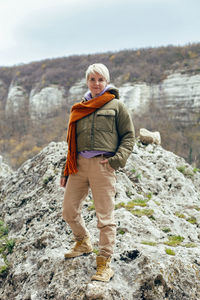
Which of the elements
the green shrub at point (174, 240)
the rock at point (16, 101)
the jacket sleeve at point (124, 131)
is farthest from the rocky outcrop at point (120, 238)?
the rock at point (16, 101)

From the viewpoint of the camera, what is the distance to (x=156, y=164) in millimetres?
8367

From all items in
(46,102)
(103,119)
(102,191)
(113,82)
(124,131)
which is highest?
(103,119)

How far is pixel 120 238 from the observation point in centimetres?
416

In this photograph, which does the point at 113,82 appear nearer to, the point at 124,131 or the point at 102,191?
the point at 124,131

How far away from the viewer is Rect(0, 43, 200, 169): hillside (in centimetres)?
4800

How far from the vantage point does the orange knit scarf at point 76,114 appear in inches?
124

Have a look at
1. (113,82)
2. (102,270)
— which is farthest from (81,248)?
(113,82)

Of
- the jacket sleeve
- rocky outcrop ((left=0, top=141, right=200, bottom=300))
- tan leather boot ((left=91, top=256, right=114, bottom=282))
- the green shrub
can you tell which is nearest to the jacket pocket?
the jacket sleeve

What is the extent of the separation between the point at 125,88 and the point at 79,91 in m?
12.7

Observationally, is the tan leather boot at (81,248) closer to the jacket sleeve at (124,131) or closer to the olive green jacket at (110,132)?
the olive green jacket at (110,132)

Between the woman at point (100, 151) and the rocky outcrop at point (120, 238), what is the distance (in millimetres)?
365

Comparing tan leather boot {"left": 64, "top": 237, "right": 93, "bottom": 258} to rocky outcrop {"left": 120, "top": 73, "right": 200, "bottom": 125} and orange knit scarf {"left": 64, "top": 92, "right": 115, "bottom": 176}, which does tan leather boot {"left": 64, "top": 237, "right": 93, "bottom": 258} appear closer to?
orange knit scarf {"left": 64, "top": 92, "right": 115, "bottom": 176}

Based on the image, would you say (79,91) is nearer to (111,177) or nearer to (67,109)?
(67,109)

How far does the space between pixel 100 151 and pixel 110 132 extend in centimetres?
24
